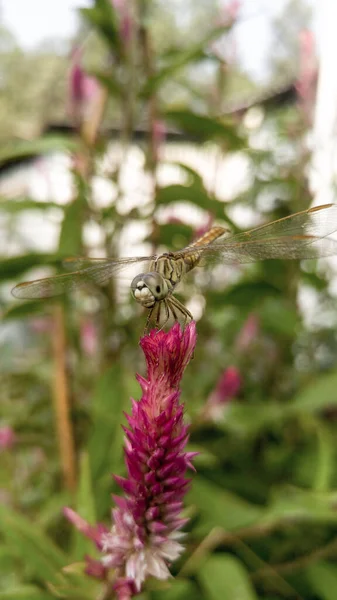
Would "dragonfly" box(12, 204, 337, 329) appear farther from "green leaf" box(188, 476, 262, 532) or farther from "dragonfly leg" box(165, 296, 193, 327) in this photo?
"green leaf" box(188, 476, 262, 532)

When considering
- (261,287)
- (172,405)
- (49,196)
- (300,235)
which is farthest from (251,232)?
(49,196)

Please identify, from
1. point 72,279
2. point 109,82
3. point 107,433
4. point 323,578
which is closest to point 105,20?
point 109,82

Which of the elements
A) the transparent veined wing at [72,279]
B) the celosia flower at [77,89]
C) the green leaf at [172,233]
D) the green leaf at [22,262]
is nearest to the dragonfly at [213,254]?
the transparent veined wing at [72,279]

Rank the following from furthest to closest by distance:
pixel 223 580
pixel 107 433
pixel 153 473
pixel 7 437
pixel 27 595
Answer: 1. pixel 7 437
2. pixel 107 433
3. pixel 223 580
4. pixel 27 595
5. pixel 153 473

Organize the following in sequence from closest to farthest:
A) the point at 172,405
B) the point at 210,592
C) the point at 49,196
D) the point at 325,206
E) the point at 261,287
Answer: the point at 172,405, the point at 325,206, the point at 210,592, the point at 261,287, the point at 49,196

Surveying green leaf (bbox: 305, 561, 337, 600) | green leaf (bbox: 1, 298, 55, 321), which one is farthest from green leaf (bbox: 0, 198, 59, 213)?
green leaf (bbox: 305, 561, 337, 600)

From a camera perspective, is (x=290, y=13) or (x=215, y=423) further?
(x=290, y=13)

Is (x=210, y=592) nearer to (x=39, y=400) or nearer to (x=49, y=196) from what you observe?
→ (x=39, y=400)

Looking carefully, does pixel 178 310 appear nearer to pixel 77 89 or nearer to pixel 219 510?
pixel 219 510
